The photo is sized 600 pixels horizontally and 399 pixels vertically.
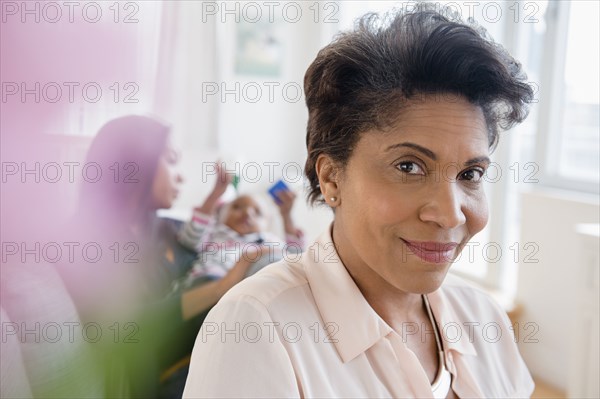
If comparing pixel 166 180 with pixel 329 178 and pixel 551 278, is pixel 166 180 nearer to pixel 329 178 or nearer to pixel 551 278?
pixel 329 178

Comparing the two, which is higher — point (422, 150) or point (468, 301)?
point (422, 150)

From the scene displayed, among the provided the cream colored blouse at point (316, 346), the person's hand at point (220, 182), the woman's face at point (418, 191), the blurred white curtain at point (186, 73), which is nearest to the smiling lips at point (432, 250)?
the woman's face at point (418, 191)

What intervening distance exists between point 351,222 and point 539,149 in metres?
1.47

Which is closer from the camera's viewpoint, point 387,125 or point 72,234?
point 387,125

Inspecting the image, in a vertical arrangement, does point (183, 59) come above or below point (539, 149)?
above

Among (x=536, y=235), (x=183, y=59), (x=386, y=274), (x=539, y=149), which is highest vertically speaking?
(x=183, y=59)

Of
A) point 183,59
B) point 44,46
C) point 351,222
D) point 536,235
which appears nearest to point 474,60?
point 351,222

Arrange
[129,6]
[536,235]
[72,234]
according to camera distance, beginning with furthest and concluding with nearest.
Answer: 1. [536,235]
2. [129,6]
3. [72,234]

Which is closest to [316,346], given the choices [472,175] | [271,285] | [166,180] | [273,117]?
[271,285]

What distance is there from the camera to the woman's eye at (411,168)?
28.7 inches

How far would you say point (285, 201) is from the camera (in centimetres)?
240

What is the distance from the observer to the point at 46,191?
1.03 meters

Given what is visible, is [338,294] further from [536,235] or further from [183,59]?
[536,235]

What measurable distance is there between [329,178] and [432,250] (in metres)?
0.18
